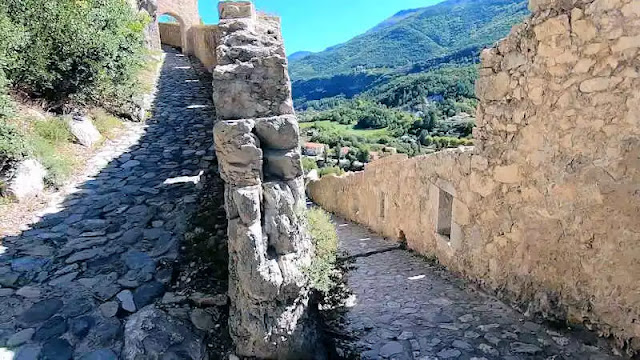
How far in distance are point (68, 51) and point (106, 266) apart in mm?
5008

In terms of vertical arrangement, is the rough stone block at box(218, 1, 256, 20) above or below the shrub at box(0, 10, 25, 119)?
above

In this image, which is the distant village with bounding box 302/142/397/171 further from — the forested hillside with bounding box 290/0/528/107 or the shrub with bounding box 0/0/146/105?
the forested hillside with bounding box 290/0/528/107

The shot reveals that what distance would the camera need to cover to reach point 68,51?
24.0ft

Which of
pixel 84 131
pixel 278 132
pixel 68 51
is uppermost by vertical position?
pixel 68 51

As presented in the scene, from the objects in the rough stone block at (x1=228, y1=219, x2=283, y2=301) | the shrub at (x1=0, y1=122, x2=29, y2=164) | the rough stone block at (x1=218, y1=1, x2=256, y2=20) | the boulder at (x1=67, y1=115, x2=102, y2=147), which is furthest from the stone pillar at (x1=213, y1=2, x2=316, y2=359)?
the boulder at (x1=67, y1=115, x2=102, y2=147)

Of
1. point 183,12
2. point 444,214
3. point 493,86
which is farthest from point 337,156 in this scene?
point 493,86

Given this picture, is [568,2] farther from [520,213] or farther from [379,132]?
[379,132]

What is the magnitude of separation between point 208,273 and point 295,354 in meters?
1.05

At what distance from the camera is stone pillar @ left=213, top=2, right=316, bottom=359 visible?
9.53 ft

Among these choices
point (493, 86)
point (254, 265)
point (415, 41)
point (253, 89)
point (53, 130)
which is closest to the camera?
point (254, 265)

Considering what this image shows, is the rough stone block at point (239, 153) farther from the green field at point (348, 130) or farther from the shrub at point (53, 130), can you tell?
the green field at point (348, 130)

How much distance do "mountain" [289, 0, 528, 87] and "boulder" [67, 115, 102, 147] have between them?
91.0 m

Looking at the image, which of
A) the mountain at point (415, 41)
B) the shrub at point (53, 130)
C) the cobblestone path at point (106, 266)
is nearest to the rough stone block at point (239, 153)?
the cobblestone path at point (106, 266)

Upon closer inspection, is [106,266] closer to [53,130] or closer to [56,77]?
[53,130]
